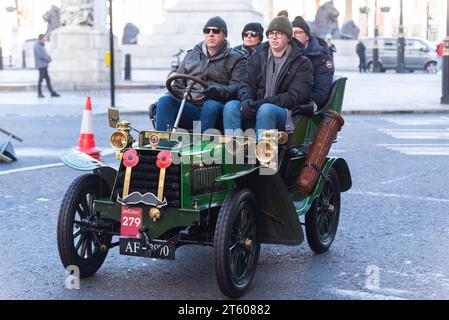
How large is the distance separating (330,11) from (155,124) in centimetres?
4872

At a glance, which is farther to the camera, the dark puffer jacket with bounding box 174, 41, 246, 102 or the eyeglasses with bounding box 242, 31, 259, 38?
the eyeglasses with bounding box 242, 31, 259, 38

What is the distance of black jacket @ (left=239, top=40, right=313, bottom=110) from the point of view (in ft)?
20.3

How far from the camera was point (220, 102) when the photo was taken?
6.39 meters

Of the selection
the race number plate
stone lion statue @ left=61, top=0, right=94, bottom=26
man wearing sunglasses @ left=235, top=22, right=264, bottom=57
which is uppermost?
stone lion statue @ left=61, top=0, right=94, bottom=26

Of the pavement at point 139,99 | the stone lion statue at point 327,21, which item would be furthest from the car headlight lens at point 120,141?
the stone lion statue at point 327,21

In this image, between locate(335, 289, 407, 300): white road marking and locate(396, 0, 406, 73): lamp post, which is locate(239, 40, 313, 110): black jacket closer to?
locate(335, 289, 407, 300): white road marking

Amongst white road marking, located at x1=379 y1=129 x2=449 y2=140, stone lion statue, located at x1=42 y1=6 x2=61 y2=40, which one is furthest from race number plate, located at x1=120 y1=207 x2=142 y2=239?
stone lion statue, located at x1=42 y1=6 x2=61 y2=40

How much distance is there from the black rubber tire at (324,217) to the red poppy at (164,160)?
5.17ft

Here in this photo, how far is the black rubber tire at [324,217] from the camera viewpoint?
651cm

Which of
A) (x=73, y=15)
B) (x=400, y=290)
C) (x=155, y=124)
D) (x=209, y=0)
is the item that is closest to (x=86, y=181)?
(x=155, y=124)

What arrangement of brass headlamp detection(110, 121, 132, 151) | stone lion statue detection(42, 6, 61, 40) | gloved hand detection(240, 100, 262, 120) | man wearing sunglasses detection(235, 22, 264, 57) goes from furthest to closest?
1. stone lion statue detection(42, 6, 61, 40)
2. man wearing sunglasses detection(235, 22, 264, 57)
3. gloved hand detection(240, 100, 262, 120)
4. brass headlamp detection(110, 121, 132, 151)

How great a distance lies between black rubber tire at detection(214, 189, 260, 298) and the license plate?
0.32m

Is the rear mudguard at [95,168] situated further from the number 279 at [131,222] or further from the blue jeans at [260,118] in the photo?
the blue jeans at [260,118]

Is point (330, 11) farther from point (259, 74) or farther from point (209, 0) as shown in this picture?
point (259, 74)
